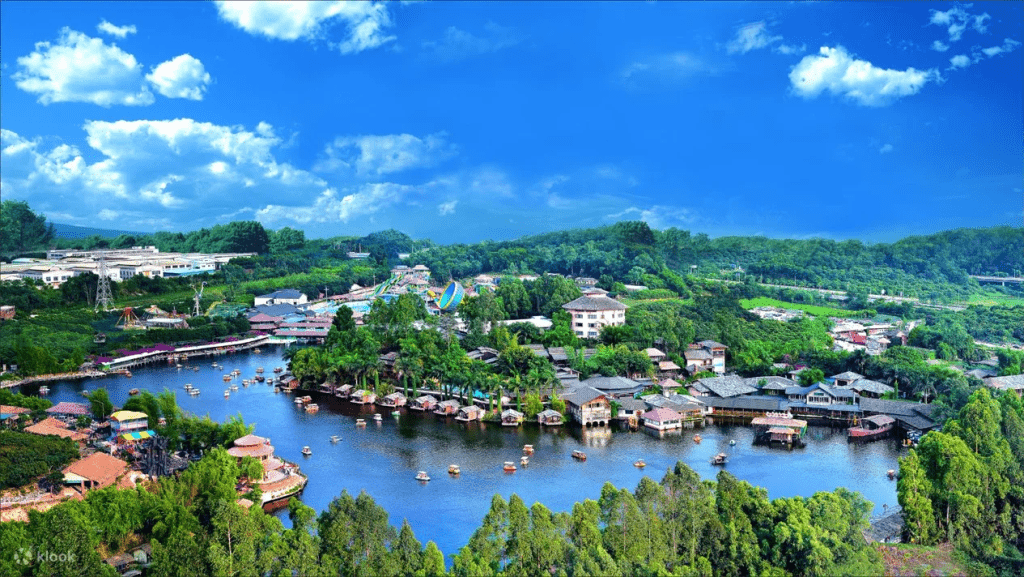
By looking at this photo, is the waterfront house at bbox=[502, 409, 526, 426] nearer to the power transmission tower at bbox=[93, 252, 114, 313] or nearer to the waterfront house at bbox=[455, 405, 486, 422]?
the waterfront house at bbox=[455, 405, 486, 422]

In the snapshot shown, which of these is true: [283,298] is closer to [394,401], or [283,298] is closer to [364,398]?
[364,398]

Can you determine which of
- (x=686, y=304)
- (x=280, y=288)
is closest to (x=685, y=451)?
(x=686, y=304)

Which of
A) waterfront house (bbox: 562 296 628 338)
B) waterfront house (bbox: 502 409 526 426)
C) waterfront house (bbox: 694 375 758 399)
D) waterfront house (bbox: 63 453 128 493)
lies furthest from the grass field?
waterfront house (bbox: 63 453 128 493)

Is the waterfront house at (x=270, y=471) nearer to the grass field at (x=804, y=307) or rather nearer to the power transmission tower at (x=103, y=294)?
the grass field at (x=804, y=307)

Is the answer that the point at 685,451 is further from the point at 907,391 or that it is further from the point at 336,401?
the point at 336,401

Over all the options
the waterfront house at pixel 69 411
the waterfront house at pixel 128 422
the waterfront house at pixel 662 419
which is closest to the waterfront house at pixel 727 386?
the waterfront house at pixel 662 419

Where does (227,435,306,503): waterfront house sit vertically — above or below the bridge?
below

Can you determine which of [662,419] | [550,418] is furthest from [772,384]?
[550,418]
